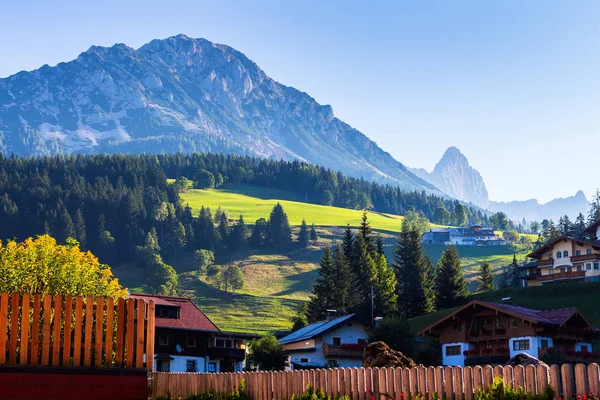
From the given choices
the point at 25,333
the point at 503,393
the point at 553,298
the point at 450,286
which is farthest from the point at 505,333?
the point at 25,333

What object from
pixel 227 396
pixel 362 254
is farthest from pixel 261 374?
pixel 362 254

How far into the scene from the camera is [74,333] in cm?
1922

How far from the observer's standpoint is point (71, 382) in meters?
18.6

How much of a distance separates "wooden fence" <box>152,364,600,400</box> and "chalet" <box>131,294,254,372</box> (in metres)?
51.5

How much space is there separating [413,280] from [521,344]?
54770mm

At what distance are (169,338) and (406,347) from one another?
22732 mm

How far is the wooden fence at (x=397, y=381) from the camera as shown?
16031 mm

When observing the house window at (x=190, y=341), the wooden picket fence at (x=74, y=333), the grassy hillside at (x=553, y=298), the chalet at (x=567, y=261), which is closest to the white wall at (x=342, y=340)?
the house window at (x=190, y=341)

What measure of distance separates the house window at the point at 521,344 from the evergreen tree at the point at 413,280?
1756 inches

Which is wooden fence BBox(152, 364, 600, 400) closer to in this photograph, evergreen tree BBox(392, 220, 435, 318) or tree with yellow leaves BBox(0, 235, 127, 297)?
tree with yellow leaves BBox(0, 235, 127, 297)

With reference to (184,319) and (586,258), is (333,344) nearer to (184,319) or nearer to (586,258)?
(184,319)

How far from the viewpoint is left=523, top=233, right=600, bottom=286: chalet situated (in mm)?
114938

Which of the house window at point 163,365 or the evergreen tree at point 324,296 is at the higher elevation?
the evergreen tree at point 324,296

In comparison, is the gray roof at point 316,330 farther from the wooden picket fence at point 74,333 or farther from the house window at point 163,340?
the wooden picket fence at point 74,333
